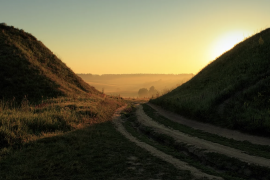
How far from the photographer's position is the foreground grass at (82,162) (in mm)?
6816

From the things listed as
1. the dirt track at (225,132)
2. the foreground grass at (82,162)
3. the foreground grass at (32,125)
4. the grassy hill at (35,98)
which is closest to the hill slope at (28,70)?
the grassy hill at (35,98)

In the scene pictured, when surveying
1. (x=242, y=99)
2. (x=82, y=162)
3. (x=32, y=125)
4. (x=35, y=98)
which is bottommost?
(x=82, y=162)

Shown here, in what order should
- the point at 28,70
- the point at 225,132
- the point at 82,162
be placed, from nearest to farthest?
the point at 82,162 < the point at 225,132 < the point at 28,70

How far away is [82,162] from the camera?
8.06 meters

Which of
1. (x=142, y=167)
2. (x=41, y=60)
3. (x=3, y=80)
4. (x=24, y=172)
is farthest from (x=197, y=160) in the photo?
(x=41, y=60)

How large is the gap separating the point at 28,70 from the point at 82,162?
26666 millimetres

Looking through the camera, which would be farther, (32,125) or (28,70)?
(28,70)

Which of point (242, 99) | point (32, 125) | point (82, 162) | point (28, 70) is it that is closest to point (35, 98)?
point (28, 70)

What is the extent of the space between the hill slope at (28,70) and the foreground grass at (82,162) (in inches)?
695

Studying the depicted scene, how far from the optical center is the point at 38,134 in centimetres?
1217

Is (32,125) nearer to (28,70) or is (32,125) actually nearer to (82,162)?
(82,162)

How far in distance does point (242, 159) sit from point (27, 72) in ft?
99.3

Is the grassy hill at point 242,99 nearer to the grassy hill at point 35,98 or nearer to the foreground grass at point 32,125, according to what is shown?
the grassy hill at point 35,98

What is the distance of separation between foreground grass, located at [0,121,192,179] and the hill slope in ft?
57.9
